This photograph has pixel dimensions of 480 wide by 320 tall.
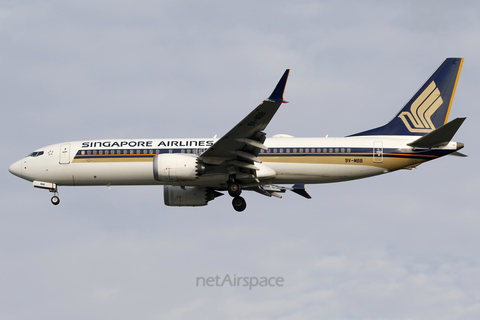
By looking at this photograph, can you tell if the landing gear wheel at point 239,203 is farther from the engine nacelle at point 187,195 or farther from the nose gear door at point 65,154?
the nose gear door at point 65,154

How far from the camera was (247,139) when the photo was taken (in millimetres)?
29891

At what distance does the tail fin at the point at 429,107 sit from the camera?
112 feet

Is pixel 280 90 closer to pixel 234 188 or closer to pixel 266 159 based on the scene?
pixel 266 159

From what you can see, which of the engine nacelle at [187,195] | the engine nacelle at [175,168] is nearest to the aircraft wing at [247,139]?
the engine nacelle at [175,168]

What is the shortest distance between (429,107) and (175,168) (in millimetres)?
14685

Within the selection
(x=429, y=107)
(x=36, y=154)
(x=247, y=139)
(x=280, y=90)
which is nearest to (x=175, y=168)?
(x=247, y=139)

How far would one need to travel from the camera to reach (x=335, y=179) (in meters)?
32.7

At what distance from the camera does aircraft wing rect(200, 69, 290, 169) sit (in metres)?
27.0

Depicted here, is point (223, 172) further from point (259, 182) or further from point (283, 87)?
point (283, 87)

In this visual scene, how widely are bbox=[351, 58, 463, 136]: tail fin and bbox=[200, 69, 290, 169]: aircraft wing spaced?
7.10 m

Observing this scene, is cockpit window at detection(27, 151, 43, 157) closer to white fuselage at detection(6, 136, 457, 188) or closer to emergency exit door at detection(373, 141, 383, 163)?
white fuselage at detection(6, 136, 457, 188)

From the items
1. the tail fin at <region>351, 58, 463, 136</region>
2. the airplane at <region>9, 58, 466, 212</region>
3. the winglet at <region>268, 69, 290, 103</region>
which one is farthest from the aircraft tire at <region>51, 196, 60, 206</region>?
the tail fin at <region>351, 58, 463, 136</region>

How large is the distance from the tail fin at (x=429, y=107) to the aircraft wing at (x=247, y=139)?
7.10m

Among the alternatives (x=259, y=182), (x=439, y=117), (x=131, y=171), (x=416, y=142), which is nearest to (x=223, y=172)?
(x=259, y=182)
